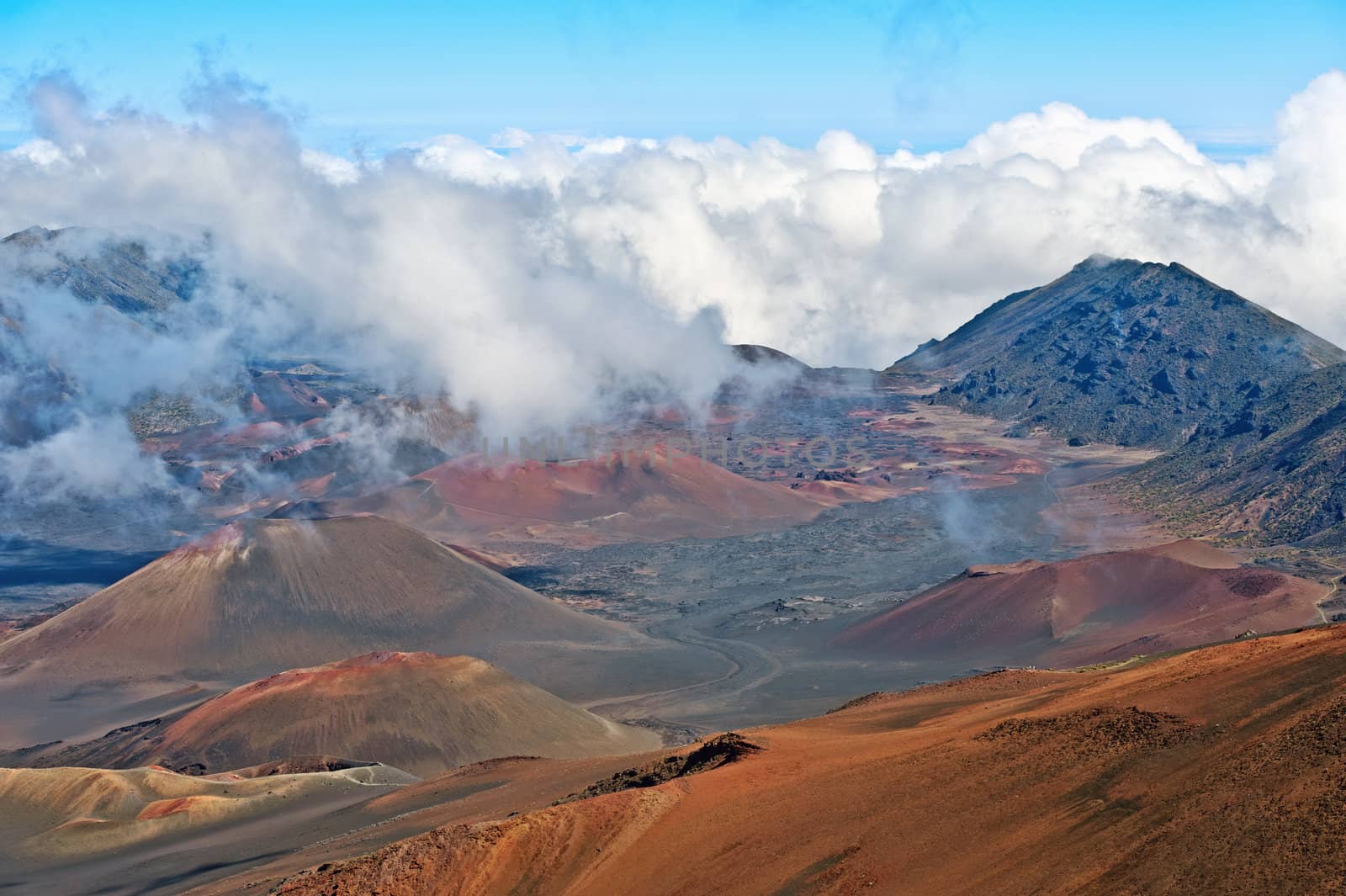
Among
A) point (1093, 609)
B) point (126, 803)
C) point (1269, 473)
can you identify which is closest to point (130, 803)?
point (126, 803)

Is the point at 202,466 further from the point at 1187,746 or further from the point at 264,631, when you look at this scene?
the point at 1187,746

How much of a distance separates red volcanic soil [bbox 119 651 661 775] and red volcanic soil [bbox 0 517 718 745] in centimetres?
1300

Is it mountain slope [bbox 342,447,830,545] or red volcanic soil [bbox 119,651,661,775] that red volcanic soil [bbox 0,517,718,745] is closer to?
red volcanic soil [bbox 119,651,661,775]

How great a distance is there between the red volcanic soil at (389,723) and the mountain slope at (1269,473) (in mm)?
69924

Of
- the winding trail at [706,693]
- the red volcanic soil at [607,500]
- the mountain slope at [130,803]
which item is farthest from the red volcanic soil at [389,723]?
the red volcanic soil at [607,500]

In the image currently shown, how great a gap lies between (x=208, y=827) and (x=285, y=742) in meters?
13.6

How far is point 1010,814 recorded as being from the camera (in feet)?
90.3

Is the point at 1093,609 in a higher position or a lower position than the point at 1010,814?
lower

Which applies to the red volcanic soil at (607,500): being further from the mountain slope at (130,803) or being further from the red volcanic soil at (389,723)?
the mountain slope at (130,803)

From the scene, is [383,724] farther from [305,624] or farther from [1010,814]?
[1010,814]

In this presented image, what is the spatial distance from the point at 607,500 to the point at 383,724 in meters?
85.2

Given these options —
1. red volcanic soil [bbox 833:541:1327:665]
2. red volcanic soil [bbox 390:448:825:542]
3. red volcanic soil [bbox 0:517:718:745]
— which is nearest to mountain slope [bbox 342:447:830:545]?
red volcanic soil [bbox 390:448:825:542]

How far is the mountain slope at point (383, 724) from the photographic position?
63.4 meters

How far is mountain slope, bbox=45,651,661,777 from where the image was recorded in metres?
63.4
